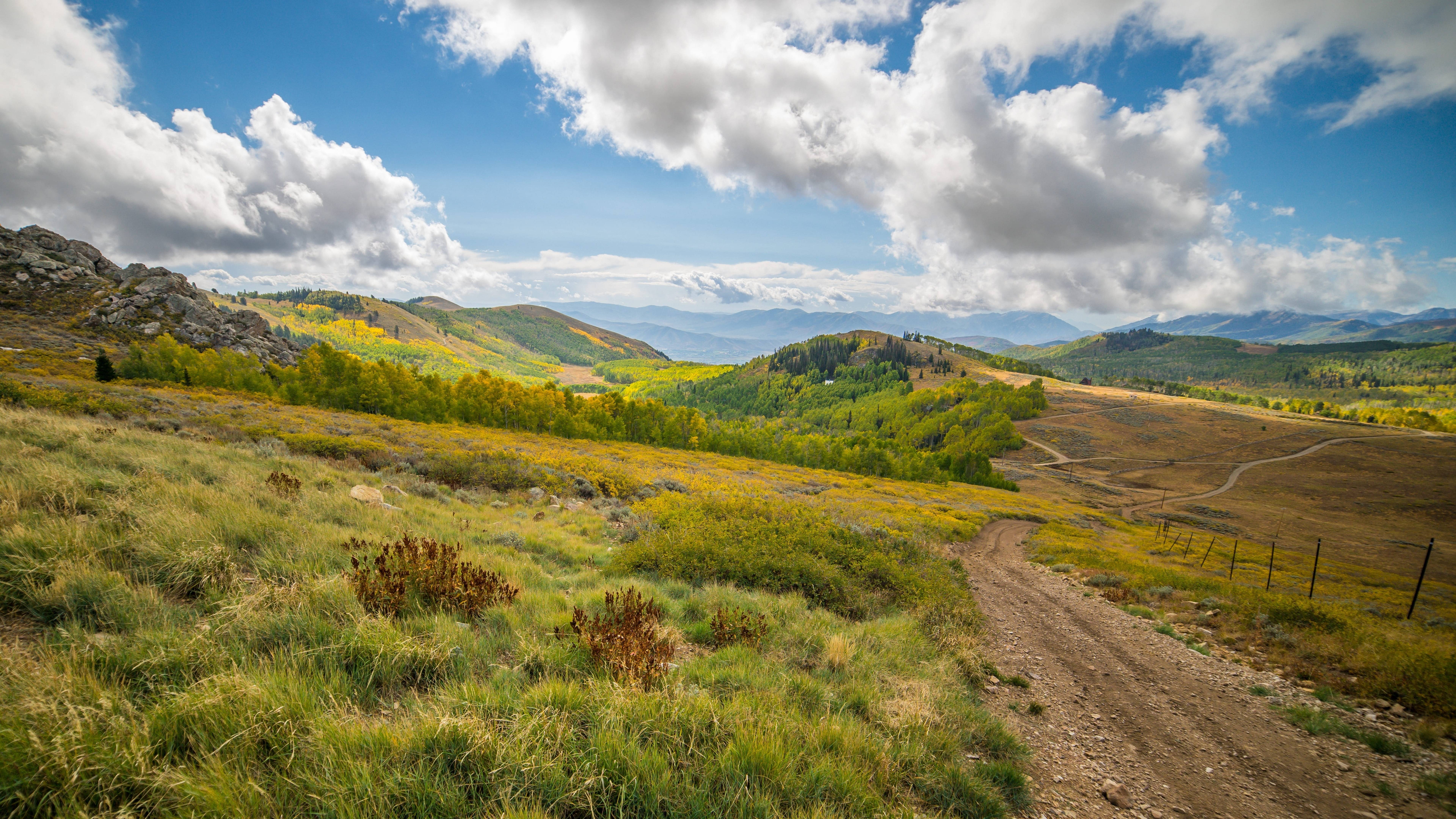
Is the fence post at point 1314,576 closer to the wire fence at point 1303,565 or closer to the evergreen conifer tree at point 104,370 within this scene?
the wire fence at point 1303,565

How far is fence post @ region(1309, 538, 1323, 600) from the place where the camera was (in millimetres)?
16000

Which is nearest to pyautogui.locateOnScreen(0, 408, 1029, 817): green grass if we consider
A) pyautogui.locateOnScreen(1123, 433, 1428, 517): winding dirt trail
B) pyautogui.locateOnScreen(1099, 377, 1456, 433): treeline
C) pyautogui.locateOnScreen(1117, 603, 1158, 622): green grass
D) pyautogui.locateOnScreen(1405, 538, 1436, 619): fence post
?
pyautogui.locateOnScreen(1117, 603, 1158, 622): green grass

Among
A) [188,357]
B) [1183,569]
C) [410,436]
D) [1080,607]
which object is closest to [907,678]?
[1080,607]

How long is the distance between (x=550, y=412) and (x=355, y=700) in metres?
67.2

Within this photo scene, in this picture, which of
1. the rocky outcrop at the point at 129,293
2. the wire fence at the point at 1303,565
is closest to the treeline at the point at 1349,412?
the wire fence at the point at 1303,565

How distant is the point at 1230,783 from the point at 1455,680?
714 cm

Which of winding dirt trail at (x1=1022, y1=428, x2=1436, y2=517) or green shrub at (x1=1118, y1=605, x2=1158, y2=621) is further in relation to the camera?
winding dirt trail at (x1=1022, y1=428, x2=1436, y2=517)

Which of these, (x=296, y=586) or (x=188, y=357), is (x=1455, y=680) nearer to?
(x=296, y=586)

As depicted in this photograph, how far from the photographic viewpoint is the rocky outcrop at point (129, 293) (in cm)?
9019

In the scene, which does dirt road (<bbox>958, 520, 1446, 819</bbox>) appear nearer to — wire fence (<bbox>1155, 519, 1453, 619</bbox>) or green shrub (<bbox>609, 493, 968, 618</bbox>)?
green shrub (<bbox>609, 493, 968, 618</bbox>)

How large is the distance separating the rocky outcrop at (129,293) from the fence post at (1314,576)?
134 metres

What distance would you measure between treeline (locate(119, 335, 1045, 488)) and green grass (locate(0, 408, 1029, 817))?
58.9m

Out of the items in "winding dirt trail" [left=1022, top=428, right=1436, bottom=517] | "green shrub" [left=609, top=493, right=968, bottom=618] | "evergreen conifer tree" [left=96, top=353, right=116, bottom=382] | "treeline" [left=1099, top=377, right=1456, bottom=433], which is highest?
"treeline" [left=1099, top=377, right=1456, bottom=433]

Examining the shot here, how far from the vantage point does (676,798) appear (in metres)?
3.45
